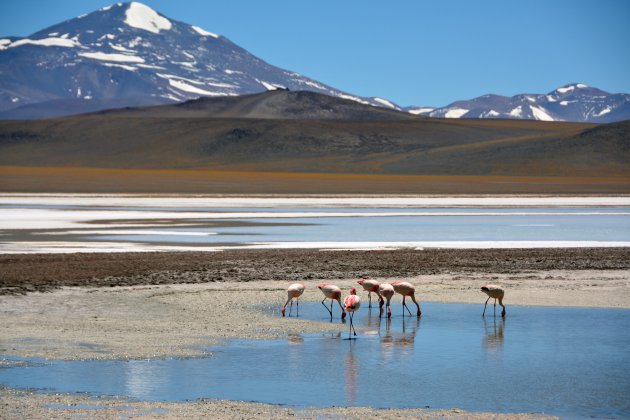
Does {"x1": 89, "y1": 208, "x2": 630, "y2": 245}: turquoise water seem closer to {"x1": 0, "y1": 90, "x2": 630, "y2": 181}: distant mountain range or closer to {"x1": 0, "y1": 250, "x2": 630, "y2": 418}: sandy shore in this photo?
{"x1": 0, "y1": 250, "x2": 630, "y2": 418}: sandy shore

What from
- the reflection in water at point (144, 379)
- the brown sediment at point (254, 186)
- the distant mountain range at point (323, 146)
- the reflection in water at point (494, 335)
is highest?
the distant mountain range at point (323, 146)

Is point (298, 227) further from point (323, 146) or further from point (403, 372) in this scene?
point (323, 146)

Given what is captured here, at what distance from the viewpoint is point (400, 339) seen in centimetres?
1184

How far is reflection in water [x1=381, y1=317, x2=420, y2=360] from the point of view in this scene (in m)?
11.1

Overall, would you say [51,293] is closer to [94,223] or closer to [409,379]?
[409,379]

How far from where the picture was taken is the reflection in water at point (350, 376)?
8.88 meters

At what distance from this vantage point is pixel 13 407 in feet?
27.3

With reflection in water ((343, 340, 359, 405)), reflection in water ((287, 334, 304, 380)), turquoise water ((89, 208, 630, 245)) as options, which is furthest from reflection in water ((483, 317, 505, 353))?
turquoise water ((89, 208, 630, 245))

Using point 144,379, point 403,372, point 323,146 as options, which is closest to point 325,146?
point 323,146

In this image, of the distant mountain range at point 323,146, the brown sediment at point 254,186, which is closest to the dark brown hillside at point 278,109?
the distant mountain range at point 323,146

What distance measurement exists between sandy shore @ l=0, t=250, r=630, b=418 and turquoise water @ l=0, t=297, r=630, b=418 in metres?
0.38

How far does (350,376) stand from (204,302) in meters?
5.31

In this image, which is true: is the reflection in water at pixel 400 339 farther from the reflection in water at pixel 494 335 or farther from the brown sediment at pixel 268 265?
the brown sediment at pixel 268 265

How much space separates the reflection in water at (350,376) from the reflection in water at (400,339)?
0.38m
